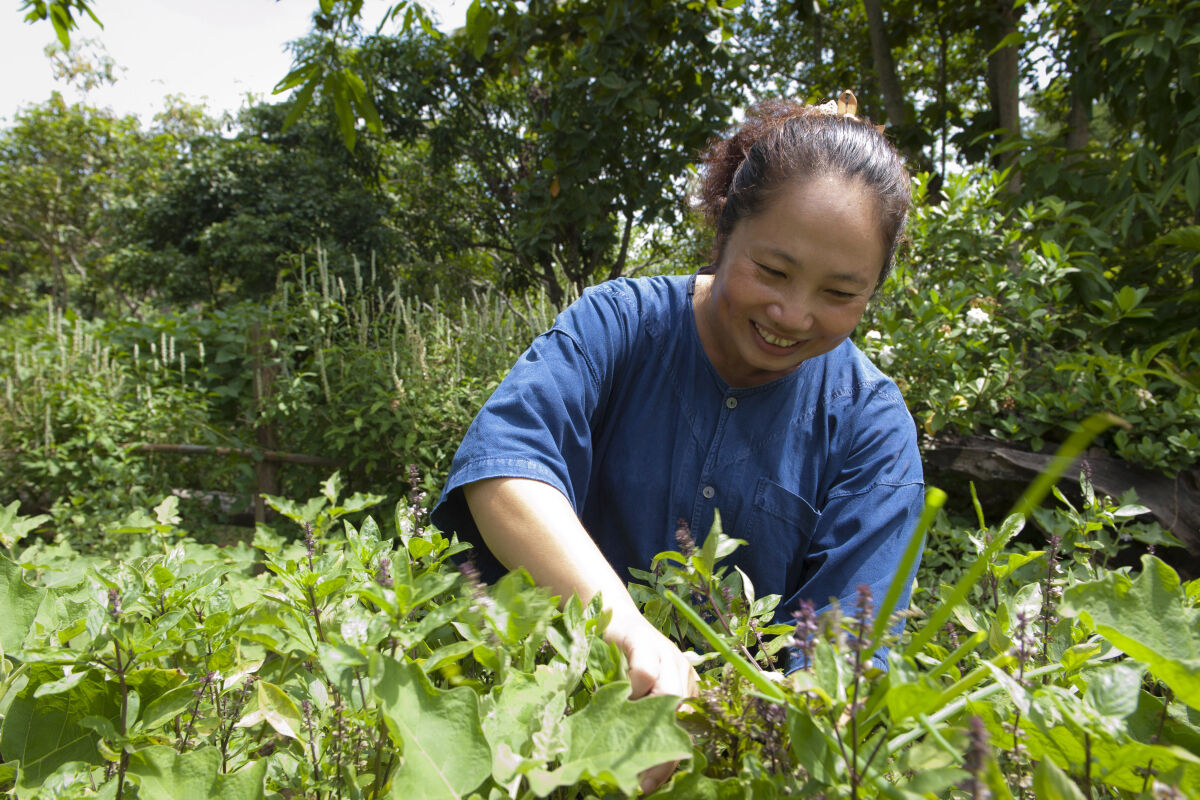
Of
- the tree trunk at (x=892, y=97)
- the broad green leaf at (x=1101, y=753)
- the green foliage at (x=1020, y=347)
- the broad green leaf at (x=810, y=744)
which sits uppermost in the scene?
the tree trunk at (x=892, y=97)

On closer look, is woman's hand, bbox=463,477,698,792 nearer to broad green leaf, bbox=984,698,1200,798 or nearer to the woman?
the woman

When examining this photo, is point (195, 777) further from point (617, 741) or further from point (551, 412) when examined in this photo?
point (551, 412)

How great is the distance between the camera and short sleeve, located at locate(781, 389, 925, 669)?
148cm

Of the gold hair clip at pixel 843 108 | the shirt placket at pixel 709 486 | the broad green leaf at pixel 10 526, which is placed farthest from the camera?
the gold hair clip at pixel 843 108

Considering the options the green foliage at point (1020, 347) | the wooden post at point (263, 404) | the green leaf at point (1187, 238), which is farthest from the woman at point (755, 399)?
the wooden post at point (263, 404)

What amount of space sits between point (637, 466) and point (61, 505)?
4030 mm

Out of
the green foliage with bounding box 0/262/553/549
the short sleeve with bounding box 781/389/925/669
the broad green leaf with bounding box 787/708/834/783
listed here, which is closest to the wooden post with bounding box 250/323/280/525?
the green foliage with bounding box 0/262/553/549

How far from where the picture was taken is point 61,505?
420cm

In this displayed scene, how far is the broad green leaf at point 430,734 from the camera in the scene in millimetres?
493

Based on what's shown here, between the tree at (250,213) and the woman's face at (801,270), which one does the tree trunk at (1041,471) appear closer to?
the woman's face at (801,270)

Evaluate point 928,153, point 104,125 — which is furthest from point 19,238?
point 928,153

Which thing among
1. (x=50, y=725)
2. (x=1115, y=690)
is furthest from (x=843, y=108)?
(x=50, y=725)

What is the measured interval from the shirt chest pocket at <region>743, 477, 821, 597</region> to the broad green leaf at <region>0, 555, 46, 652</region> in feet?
4.28

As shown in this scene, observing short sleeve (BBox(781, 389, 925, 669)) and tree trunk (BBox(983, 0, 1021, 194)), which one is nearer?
short sleeve (BBox(781, 389, 925, 669))
